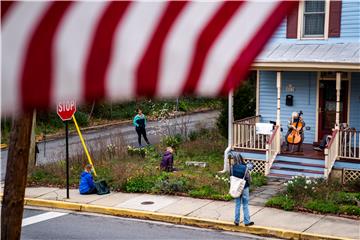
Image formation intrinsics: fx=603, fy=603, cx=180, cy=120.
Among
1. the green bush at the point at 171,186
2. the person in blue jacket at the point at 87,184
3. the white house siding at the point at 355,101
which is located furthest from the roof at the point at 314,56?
the person in blue jacket at the point at 87,184

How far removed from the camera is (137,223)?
1312cm

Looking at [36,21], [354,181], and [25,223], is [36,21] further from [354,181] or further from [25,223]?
[354,181]

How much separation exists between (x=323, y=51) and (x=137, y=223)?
25.9 ft

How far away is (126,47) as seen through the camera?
175cm

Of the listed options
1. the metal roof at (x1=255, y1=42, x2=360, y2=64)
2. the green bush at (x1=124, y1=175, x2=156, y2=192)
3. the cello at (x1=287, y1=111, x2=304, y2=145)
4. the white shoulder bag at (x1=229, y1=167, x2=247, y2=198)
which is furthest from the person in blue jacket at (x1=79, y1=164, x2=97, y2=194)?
the cello at (x1=287, y1=111, x2=304, y2=145)

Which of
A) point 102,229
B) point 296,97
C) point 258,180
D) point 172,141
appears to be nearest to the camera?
point 102,229

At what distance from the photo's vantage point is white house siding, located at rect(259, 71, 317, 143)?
18797mm

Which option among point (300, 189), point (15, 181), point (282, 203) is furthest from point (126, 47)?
point (300, 189)

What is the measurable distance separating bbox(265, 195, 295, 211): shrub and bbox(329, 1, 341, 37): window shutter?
6094 mm

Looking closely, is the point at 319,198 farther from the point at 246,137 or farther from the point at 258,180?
the point at 246,137

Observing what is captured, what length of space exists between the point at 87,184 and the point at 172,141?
21.9 feet

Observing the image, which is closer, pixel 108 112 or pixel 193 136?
pixel 193 136

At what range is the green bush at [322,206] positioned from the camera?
43.0ft

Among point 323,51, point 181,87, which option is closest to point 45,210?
point 323,51
